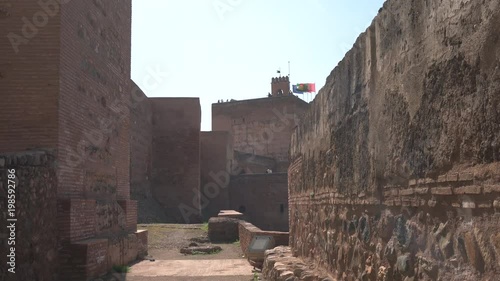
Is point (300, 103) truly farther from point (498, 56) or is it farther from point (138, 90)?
point (498, 56)

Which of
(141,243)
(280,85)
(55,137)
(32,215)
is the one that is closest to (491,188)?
(32,215)

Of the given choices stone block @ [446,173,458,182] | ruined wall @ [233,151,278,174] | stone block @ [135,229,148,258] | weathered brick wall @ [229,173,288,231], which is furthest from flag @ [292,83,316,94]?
stone block @ [446,173,458,182]

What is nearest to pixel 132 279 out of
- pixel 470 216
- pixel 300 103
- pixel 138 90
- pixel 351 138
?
pixel 351 138

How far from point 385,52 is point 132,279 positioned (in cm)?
637

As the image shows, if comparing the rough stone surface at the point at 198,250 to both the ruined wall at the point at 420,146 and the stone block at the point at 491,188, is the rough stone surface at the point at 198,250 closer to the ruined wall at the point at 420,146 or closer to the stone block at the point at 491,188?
the ruined wall at the point at 420,146

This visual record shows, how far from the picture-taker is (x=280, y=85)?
46750mm

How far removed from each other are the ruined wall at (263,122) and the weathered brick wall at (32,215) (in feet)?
108

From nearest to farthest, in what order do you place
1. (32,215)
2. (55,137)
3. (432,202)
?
(432,202) < (32,215) < (55,137)

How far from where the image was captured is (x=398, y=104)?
326 cm

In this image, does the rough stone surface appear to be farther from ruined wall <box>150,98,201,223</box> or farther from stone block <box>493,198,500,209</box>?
ruined wall <box>150,98,201,223</box>

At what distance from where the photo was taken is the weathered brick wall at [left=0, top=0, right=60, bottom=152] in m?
7.33

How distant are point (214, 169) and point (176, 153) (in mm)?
3867

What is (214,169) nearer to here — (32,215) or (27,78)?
(27,78)

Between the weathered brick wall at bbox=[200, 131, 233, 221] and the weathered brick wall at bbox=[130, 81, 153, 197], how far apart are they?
4579mm
